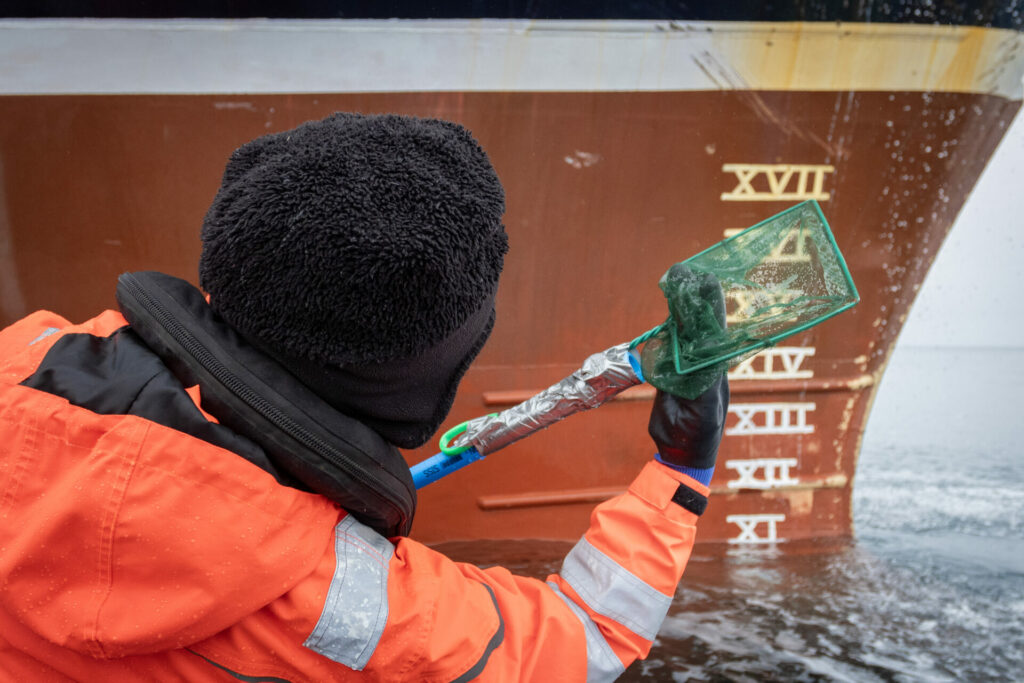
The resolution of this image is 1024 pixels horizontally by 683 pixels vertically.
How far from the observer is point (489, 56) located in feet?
6.48

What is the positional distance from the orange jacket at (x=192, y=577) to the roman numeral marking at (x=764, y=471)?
5.83 ft

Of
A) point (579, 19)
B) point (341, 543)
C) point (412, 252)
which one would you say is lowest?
point (341, 543)

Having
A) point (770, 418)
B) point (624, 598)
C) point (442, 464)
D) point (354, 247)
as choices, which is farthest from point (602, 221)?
point (354, 247)

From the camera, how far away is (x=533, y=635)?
81cm

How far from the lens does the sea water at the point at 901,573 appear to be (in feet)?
6.66

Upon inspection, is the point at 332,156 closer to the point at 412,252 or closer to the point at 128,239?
the point at 412,252

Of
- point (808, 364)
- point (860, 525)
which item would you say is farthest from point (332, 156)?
point (860, 525)

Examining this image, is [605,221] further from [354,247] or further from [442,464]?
[354,247]

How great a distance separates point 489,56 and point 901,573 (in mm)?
2218

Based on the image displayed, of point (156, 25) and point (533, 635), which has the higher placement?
point (156, 25)

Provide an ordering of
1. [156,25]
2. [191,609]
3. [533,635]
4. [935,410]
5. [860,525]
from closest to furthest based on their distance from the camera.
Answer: [191,609]
[533,635]
[156,25]
[860,525]
[935,410]

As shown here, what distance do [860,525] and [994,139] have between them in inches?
55.6

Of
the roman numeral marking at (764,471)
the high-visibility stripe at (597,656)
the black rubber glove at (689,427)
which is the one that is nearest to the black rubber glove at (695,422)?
the black rubber glove at (689,427)

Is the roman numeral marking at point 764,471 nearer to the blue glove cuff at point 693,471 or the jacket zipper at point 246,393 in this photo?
the blue glove cuff at point 693,471
